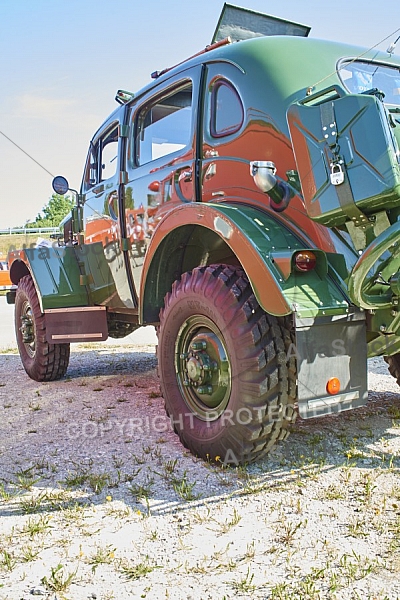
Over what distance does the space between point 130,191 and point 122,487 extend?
2460mm

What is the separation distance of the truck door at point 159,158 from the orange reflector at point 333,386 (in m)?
1.61

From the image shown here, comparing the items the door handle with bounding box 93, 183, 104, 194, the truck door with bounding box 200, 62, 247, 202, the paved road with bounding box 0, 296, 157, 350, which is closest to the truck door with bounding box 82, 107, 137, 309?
the door handle with bounding box 93, 183, 104, 194

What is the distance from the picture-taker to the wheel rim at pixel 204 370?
132 inches

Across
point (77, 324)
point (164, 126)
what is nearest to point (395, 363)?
point (164, 126)

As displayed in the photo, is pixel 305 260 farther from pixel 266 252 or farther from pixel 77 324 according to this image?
pixel 77 324

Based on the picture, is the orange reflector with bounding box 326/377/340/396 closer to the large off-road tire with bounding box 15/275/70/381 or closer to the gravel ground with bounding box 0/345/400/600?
the gravel ground with bounding box 0/345/400/600

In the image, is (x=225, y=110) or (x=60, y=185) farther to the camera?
(x=60, y=185)

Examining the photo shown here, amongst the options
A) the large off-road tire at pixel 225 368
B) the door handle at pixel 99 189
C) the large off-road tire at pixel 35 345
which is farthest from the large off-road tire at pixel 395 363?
the large off-road tire at pixel 35 345

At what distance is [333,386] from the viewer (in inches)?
113

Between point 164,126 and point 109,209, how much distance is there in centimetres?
98

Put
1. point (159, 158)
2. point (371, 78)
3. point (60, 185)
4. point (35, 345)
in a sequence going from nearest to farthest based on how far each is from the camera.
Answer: point (371, 78)
point (159, 158)
point (60, 185)
point (35, 345)

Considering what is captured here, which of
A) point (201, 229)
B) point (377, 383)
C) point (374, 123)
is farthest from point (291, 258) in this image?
point (377, 383)

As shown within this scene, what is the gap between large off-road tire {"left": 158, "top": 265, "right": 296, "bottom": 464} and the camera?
3.05 metres

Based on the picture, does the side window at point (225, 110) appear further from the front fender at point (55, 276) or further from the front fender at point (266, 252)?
the front fender at point (55, 276)
